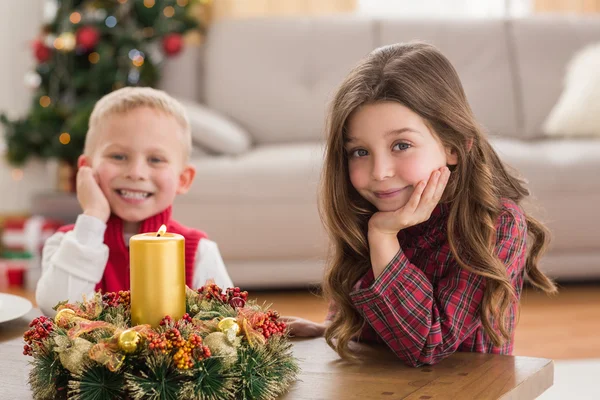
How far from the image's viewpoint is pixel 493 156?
1.40 m

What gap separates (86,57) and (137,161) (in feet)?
8.76

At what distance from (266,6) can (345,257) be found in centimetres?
346

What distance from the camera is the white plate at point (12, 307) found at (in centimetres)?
136

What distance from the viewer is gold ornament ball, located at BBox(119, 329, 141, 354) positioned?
0.92m

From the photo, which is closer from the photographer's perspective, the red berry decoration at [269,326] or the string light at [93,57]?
the red berry decoration at [269,326]

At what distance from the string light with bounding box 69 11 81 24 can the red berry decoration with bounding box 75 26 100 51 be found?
6 cm

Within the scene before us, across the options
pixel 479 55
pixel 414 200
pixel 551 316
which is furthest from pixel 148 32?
pixel 414 200

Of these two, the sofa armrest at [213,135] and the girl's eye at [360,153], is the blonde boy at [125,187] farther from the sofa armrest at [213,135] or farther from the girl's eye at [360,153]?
the sofa armrest at [213,135]

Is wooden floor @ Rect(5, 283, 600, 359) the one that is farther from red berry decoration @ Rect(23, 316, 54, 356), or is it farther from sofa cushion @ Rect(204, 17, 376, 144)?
red berry decoration @ Rect(23, 316, 54, 356)

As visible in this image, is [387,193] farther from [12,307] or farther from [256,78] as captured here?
→ [256,78]

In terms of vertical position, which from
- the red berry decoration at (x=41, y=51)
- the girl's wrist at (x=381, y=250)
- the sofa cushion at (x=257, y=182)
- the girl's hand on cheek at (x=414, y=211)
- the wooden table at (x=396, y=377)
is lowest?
the sofa cushion at (x=257, y=182)

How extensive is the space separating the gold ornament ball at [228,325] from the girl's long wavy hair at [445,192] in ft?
0.93

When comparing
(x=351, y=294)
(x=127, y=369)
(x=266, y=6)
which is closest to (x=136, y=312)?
(x=127, y=369)

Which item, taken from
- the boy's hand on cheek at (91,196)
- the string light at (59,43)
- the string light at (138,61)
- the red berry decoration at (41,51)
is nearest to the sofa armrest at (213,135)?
the string light at (138,61)
